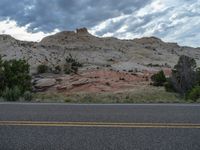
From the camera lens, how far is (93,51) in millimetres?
103188

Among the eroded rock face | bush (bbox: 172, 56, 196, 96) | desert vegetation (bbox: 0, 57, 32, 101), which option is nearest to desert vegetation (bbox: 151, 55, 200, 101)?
bush (bbox: 172, 56, 196, 96)

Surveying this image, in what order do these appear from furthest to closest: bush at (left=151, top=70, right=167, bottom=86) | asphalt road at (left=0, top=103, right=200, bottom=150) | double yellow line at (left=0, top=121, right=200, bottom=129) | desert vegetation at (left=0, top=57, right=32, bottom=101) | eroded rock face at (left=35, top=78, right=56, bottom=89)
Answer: bush at (left=151, top=70, right=167, bottom=86), eroded rock face at (left=35, top=78, right=56, bottom=89), desert vegetation at (left=0, top=57, right=32, bottom=101), double yellow line at (left=0, top=121, right=200, bottom=129), asphalt road at (left=0, top=103, right=200, bottom=150)

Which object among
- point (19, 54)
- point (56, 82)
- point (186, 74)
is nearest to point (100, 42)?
point (19, 54)

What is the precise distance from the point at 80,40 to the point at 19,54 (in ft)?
150

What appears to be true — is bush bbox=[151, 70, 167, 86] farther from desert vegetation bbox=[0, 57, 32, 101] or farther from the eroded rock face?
desert vegetation bbox=[0, 57, 32, 101]

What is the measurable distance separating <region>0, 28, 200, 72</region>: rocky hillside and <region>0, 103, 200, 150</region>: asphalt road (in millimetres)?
56322

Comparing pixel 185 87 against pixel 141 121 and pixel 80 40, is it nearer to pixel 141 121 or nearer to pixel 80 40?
pixel 141 121

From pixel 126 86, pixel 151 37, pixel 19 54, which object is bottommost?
pixel 126 86

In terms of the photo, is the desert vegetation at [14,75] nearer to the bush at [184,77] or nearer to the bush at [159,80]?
the bush at [184,77]

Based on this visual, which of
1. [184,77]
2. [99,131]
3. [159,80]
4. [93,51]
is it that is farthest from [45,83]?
[93,51]

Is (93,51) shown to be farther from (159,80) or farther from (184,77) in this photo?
(184,77)

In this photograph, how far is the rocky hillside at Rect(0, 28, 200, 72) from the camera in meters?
79.6

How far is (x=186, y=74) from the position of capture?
3766cm

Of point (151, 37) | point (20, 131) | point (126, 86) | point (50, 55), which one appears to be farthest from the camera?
point (151, 37)
